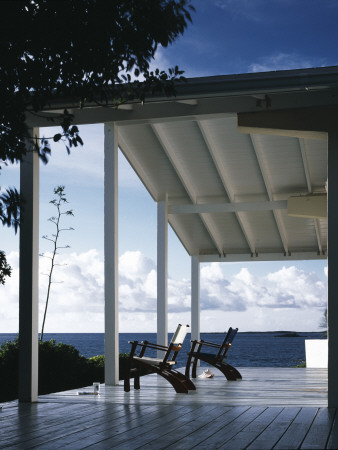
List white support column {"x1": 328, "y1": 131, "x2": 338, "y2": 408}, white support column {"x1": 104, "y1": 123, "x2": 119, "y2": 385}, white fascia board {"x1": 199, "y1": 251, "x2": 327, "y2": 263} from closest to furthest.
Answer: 1. white support column {"x1": 328, "y1": 131, "x2": 338, "y2": 408}
2. white support column {"x1": 104, "y1": 123, "x2": 119, "y2": 385}
3. white fascia board {"x1": 199, "y1": 251, "x2": 327, "y2": 263}

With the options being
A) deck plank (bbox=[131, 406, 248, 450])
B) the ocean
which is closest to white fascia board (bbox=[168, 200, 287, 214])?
deck plank (bbox=[131, 406, 248, 450])

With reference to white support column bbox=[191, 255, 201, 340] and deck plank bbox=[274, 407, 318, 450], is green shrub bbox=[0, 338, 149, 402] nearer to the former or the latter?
white support column bbox=[191, 255, 201, 340]

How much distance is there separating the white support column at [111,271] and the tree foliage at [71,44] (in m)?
4.34

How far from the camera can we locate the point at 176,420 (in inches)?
225

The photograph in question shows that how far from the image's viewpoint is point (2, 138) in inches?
163

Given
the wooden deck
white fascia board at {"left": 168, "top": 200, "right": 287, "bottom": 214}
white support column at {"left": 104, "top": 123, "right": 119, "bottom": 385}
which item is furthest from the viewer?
white fascia board at {"left": 168, "top": 200, "right": 287, "bottom": 214}

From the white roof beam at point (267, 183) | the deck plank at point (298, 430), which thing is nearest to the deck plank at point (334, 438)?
the deck plank at point (298, 430)

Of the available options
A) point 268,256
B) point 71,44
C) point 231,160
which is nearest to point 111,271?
point 231,160

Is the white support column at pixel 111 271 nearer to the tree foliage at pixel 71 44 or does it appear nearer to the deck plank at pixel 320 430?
the deck plank at pixel 320 430

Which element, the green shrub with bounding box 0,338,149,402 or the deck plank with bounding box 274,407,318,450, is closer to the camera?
the deck plank with bounding box 274,407,318,450

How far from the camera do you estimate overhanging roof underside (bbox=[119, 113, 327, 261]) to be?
10344 millimetres

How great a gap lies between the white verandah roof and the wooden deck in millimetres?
2800

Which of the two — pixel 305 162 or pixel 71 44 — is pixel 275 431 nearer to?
pixel 71 44

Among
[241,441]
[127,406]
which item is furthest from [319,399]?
[241,441]
